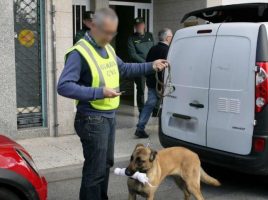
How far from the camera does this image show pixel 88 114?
3.92 m

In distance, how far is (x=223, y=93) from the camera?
16.9 ft

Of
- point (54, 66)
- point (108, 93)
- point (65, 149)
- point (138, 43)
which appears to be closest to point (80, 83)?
point (108, 93)

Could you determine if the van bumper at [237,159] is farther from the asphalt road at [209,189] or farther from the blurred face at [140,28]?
the blurred face at [140,28]

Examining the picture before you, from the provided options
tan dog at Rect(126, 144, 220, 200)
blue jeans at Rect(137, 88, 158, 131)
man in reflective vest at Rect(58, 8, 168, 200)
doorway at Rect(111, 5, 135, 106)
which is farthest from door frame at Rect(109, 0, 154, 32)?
man in reflective vest at Rect(58, 8, 168, 200)

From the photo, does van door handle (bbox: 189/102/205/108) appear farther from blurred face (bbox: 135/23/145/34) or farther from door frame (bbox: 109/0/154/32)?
door frame (bbox: 109/0/154/32)

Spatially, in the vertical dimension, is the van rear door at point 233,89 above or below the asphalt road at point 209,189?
above

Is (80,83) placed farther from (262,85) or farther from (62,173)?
(62,173)

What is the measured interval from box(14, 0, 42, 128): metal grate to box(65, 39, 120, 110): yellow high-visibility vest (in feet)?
13.6

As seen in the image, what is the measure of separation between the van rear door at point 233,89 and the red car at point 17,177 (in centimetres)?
221

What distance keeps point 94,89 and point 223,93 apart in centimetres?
196

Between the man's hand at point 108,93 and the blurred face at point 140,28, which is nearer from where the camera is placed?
the man's hand at point 108,93

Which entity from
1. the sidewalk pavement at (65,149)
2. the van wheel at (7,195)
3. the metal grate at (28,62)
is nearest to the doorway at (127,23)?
the sidewalk pavement at (65,149)

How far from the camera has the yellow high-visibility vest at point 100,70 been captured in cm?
379

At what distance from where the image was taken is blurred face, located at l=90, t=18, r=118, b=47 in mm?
3707
